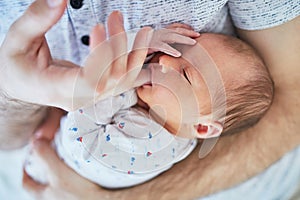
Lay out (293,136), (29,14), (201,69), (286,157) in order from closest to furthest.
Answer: (29,14), (201,69), (293,136), (286,157)

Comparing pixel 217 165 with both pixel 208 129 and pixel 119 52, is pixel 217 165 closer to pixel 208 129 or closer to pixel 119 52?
pixel 208 129

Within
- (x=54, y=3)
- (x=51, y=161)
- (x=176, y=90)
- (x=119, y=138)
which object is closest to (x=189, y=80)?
(x=176, y=90)

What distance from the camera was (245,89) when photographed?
785 millimetres

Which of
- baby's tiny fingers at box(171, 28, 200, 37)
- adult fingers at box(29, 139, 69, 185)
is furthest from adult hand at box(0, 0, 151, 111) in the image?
adult fingers at box(29, 139, 69, 185)

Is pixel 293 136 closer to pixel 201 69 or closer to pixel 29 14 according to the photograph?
pixel 201 69

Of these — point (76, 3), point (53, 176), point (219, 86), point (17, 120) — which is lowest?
point (53, 176)

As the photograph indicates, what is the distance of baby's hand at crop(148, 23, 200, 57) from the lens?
2.42 feet

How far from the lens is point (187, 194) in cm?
99

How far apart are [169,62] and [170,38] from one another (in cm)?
4

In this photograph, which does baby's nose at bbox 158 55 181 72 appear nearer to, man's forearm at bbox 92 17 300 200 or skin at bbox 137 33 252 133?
skin at bbox 137 33 252 133

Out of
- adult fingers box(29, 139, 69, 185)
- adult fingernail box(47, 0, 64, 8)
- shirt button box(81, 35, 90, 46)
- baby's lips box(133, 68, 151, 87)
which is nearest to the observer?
adult fingernail box(47, 0, 64, 8)

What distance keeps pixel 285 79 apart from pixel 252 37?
4.3 inches

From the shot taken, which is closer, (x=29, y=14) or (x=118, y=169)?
(x=29, y=14)

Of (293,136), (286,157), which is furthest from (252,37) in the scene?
(286,157)
